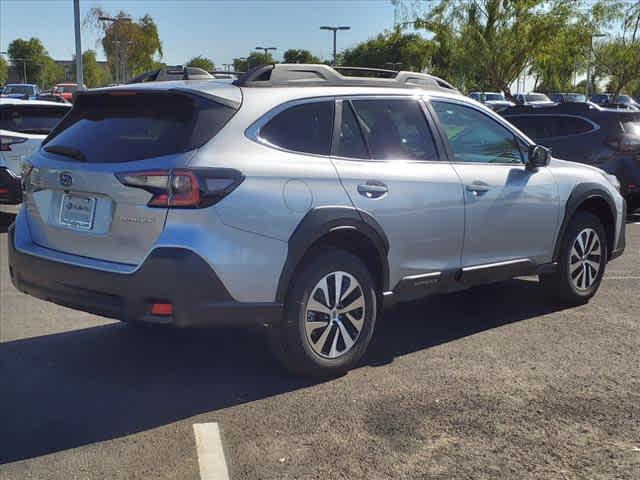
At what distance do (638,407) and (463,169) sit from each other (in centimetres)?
190

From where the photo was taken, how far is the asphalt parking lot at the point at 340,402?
357cm

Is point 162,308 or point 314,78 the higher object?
point 314,78

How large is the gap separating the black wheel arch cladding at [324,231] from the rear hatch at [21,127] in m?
6.54

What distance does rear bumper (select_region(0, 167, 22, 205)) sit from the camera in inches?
388

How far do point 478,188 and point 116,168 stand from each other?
2.47 metres

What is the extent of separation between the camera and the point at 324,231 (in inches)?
171

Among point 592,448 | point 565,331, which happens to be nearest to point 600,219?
point 565,331

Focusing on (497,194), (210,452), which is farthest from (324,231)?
(497,194)

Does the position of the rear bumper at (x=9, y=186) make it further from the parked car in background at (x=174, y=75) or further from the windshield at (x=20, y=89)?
the windshield at (x=20, y=89)

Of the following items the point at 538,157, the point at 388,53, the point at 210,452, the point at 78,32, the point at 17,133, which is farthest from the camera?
the point at 388,53

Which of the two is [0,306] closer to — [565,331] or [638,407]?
[565,331]

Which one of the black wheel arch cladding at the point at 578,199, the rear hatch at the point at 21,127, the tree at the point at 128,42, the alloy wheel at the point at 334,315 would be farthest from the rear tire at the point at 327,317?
the tree at the point at 128,42

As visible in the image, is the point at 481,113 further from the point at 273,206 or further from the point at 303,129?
the point at 273,206

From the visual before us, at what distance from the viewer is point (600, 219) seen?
21.6ft
